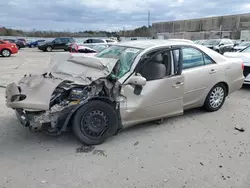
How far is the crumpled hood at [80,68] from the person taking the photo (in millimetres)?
3472

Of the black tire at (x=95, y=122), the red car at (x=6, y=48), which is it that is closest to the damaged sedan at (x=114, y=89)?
the black tire at (x=95, y=122)

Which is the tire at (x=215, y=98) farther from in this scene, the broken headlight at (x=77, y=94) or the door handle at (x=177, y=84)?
the broken headlight at (x=77, y=94)

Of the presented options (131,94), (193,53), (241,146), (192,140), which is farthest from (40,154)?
(193,53)

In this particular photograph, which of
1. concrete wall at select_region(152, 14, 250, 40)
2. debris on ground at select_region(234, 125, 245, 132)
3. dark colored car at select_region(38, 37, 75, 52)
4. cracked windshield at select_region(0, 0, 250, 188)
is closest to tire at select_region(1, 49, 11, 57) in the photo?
dark colored car at select_region(38, 37, 75, 52)

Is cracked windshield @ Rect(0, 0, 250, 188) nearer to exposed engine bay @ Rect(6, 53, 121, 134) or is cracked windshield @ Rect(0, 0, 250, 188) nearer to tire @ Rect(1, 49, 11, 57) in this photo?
exposed engine bay @ Rect(6, 53, 121, 134)

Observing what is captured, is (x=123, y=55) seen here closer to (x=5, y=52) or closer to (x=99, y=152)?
(x=99, y=152)

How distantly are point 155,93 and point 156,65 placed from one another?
1.63ft

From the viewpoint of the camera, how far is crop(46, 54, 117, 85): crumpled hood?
3.47 meters

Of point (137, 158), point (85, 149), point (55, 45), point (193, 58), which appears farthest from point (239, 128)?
point (55, 45)

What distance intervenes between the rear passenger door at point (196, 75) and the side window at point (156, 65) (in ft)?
1.27

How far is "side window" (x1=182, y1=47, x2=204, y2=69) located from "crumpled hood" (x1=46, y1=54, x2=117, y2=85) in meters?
1.41

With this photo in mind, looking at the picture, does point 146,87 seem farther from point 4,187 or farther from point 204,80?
point 4,187

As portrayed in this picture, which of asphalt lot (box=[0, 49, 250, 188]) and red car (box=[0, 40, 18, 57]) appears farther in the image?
red car (box=[0, 40, 18, 57])

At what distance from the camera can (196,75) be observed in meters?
4.43
